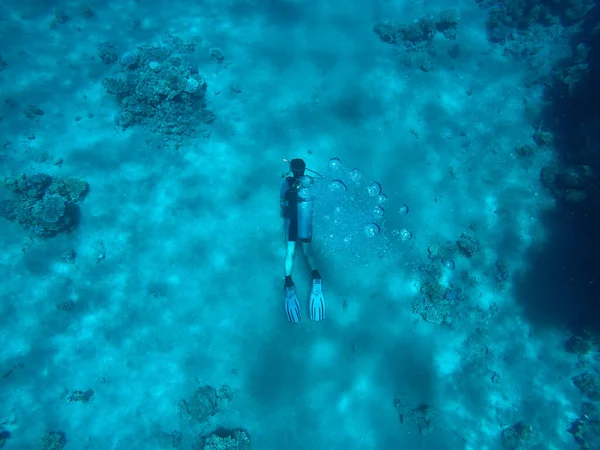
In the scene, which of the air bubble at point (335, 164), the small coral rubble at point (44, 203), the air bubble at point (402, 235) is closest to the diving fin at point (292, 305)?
the air bubble at point (402, 235)

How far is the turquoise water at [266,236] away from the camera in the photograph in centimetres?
942

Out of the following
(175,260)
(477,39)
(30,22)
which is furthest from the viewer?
(477,39)

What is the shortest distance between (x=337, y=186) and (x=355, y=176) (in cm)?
85

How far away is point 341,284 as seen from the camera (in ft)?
35.6

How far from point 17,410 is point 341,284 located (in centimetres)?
987

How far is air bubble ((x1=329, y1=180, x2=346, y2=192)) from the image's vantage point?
12.0 meters

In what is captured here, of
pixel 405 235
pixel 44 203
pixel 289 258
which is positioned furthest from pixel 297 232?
pixel 44 203

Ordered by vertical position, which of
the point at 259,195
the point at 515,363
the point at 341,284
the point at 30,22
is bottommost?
the point at 515,363

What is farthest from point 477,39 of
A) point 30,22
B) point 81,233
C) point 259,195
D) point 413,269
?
point 30,22

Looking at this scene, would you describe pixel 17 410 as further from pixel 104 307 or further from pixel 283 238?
pixel 283 238

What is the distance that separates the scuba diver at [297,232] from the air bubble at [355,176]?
2547mm

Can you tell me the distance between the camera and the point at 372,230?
11.6m

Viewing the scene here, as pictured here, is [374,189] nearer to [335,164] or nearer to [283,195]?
[335,164]

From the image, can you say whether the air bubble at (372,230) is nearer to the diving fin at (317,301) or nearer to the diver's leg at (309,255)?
the diver's leg at (309,255)
